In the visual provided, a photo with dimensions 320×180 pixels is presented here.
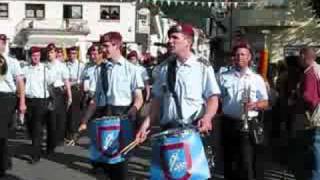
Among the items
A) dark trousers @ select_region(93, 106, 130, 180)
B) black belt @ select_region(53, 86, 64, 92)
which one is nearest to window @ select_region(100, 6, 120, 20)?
black belt @ select_region(53, 86, 64, 92)

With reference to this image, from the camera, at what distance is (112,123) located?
816 cm

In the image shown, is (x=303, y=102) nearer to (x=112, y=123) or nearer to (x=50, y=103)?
(x=112, y=123)

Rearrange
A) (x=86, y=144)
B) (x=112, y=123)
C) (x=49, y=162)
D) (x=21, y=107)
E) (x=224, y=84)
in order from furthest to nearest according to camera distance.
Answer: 1. (x=86, y=144)
2. (x=49, y=162)
3. (x=21, y=107)
4. (x=224, y=84)
5. (x=112, y=123)

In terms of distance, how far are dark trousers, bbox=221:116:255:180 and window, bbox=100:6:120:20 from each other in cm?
6777

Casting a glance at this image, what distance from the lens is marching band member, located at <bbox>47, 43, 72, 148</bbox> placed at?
13.9 m

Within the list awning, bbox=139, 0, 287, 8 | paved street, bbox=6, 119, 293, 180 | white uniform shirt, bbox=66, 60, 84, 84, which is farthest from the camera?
awning, bbox=139, 0, 287, 8

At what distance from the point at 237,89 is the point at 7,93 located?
342cm

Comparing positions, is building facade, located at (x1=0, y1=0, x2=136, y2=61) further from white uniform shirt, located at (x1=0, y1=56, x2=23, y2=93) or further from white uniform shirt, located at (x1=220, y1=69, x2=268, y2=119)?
white uniform shirt, located at (x1=220, y1=69, x2=268, y2=119)

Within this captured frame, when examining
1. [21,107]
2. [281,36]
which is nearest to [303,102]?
[21,107]

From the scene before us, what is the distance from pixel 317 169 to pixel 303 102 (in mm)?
739

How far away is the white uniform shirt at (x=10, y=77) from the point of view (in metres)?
10.8

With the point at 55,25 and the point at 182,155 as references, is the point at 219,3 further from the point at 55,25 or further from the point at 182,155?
the point at 182,155

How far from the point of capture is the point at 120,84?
8656mm

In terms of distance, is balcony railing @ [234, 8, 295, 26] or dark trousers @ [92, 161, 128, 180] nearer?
dark trousers @ [92, 161, 128, 180]
